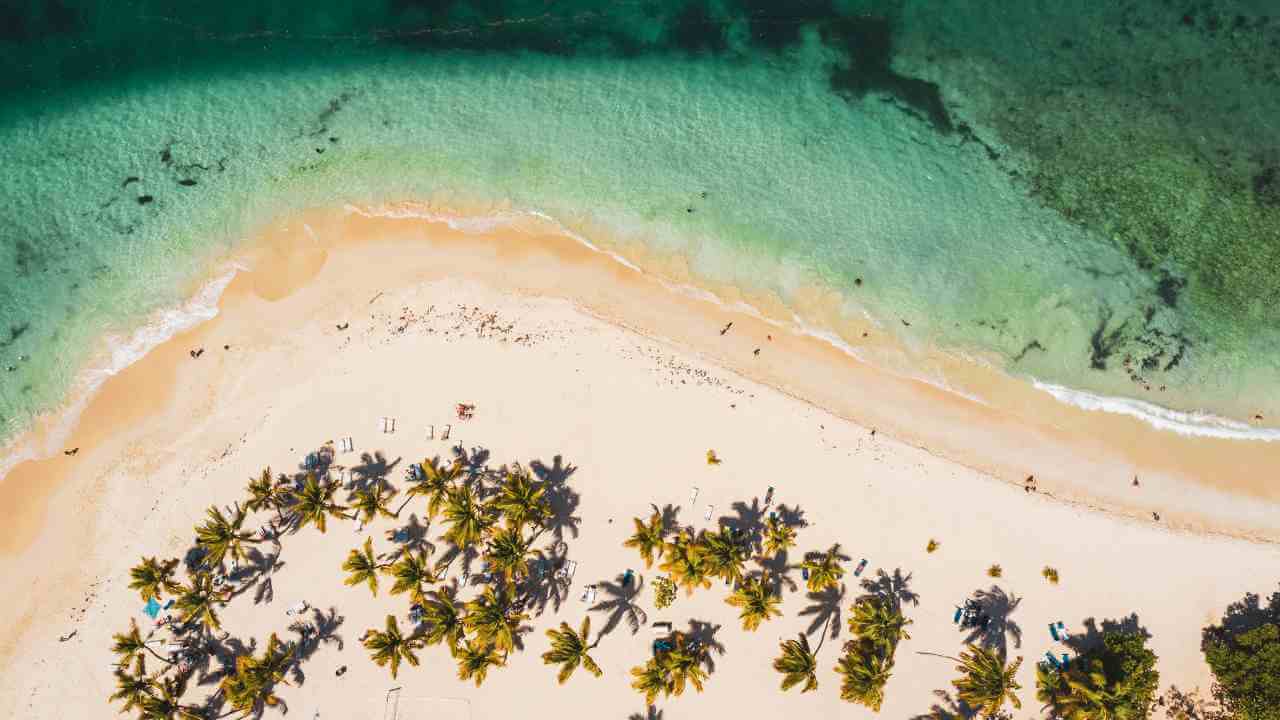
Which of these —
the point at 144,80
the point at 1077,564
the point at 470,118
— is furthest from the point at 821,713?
the point at 144,80

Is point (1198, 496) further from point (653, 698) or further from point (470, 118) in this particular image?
point (470, 118)

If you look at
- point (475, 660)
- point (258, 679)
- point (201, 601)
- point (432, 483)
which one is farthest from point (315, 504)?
point (475, 660)

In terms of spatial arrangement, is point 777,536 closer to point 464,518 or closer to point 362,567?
point 464,518

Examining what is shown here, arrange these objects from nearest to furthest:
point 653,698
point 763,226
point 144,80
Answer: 1. point 653,698
2. point 763,226
3. point 144,80

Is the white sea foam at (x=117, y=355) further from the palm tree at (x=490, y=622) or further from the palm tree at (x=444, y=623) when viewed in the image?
the palm tree at (x=490, y=622)

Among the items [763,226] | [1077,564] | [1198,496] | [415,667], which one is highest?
[763,226]
